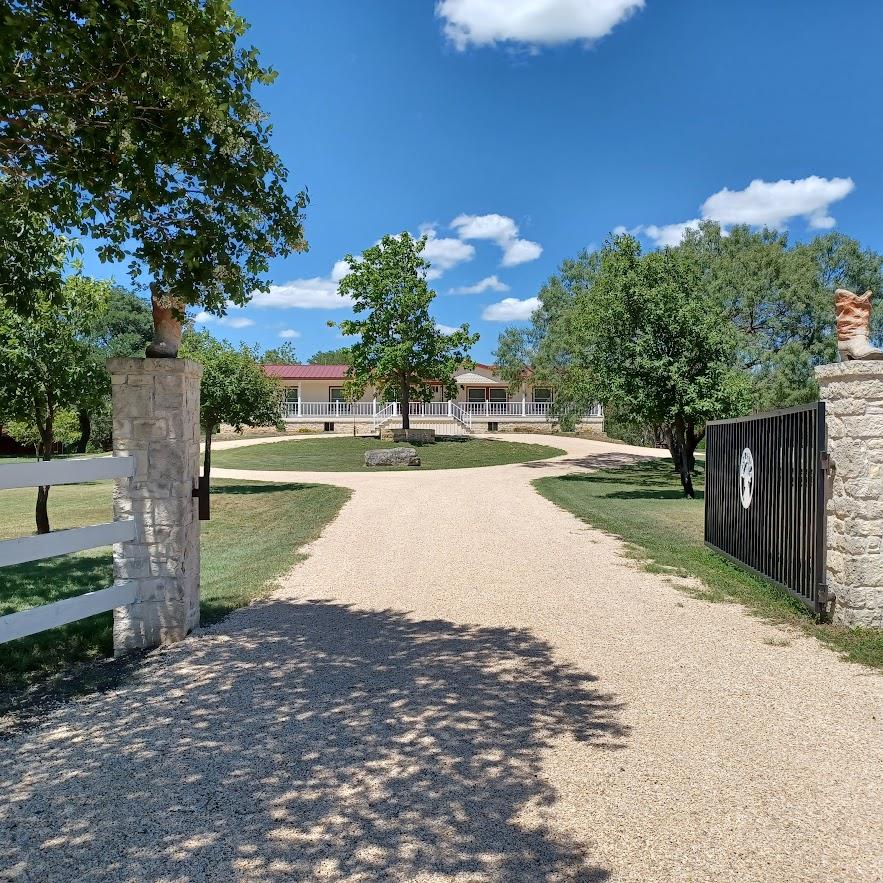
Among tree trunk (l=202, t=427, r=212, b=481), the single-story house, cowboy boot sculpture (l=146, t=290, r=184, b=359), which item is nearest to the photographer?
cowboy boot sculpture (l=146, t=290, r=184, b=359)

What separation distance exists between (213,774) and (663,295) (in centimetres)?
1764

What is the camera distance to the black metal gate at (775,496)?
6.52 meters

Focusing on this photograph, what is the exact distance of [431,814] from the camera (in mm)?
3072

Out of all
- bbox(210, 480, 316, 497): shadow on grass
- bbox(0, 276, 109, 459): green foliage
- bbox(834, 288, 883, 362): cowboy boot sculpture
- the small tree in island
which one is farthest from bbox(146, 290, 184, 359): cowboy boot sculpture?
the small tree in island

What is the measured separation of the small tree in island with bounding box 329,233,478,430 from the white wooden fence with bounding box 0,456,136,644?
28367 mm

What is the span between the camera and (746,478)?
860 centimetres

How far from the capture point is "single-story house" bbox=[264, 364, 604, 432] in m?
42.4

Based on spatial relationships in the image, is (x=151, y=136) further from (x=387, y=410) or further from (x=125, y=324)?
(x=125, y=324)

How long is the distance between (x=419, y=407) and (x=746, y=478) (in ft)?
115

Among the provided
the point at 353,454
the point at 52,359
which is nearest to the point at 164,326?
the point at 52,359

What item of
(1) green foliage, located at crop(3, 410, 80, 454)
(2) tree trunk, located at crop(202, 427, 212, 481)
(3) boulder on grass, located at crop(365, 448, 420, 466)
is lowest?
(3) boulder on grass, located at crop(365, 448, 420, 466)

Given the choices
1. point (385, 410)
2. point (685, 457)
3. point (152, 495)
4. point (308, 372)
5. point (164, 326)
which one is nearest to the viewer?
point (152, 495)

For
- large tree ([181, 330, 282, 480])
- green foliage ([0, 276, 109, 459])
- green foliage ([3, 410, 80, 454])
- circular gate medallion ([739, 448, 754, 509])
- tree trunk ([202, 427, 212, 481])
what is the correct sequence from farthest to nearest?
large tree ([181, 330, 282, 480]) → green foliage ([3, 410, 80, 454]) → green foliage ([0, 276, 109, 459]) → circular gate medallion ([739, 448, 754, 509]) → tree trunk ([202, 427, 212, 481])

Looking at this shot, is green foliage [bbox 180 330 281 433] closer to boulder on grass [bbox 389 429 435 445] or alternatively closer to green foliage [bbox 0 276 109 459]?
green foliage [bbox 0 276 109 459]
